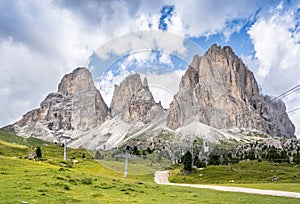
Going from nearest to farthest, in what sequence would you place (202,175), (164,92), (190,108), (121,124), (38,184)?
(38,184), (164,92), (190,108), (121,124), (202,175)

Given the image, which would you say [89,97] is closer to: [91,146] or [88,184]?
[91,146]

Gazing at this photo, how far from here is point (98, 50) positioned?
101 feet

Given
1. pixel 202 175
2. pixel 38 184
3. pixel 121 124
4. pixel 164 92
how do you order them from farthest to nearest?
pixel 202 175
pixel 121 124
pixel 164 92
pixel 38 184

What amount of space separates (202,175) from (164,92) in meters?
67.7

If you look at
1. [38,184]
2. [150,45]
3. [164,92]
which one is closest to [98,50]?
[150,45]

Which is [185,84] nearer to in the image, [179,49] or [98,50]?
[179,49]

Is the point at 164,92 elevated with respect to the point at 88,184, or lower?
elevated

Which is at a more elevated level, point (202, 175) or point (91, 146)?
point (91, 146)

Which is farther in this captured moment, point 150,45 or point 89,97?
point 89,97

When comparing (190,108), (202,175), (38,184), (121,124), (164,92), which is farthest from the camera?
(202,175)

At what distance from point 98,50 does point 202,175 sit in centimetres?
7054

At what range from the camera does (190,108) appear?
34.8 m

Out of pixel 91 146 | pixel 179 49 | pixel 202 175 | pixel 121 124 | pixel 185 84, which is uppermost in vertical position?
pixel 179 49

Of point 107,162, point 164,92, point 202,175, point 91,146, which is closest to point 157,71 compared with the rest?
point 164,92
